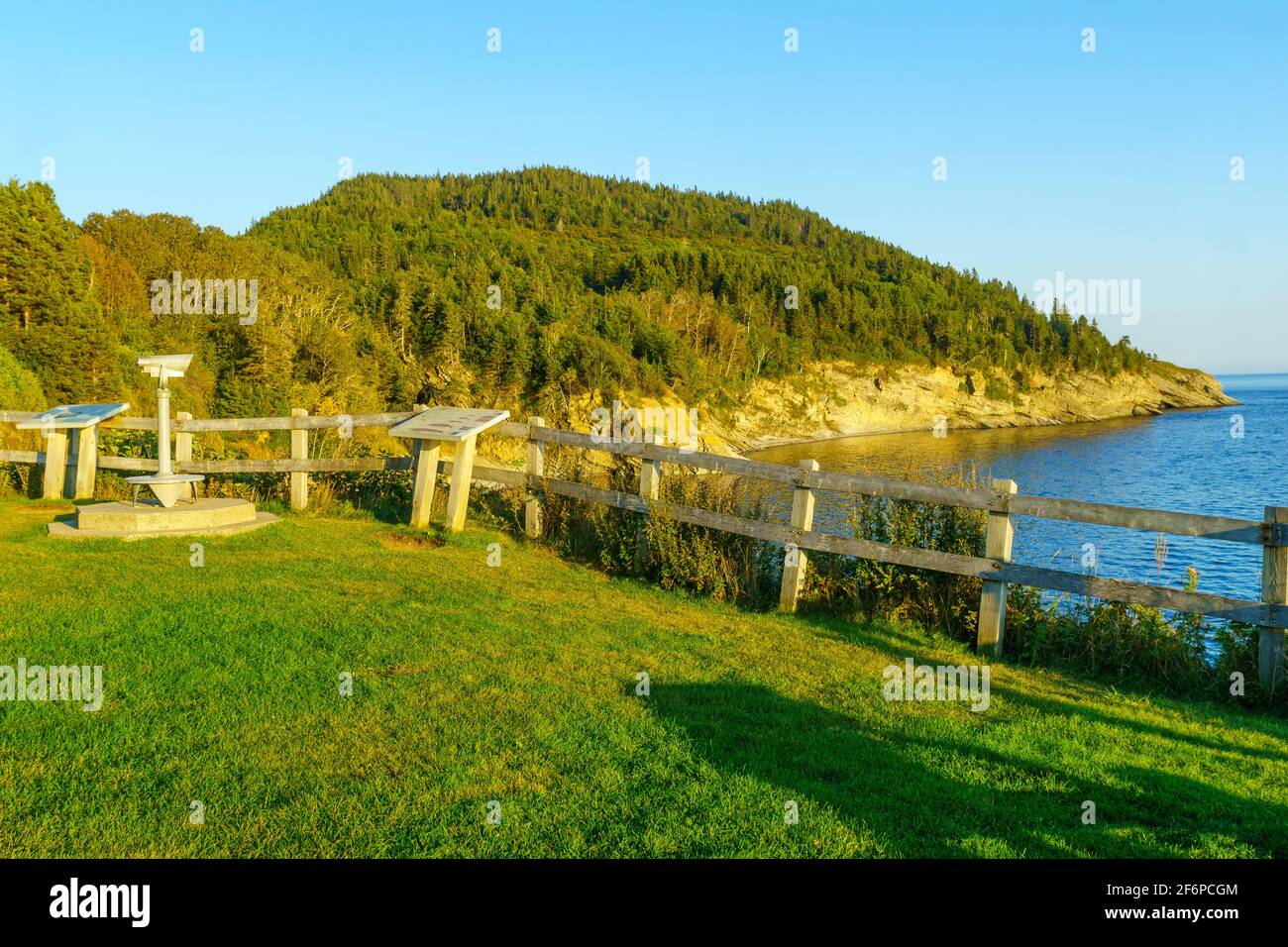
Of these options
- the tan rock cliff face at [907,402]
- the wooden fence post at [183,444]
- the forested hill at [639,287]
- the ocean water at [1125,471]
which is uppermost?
the forested hill at [639,287]

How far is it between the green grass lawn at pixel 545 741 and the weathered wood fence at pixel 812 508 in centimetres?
78

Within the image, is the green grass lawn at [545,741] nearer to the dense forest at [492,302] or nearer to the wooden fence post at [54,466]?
the wooden fence post at [54,466]

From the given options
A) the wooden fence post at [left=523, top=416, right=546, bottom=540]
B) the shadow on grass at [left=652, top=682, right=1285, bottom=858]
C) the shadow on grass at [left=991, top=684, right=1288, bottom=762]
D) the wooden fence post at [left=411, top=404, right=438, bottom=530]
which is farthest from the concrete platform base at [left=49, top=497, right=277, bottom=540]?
the shadow on grass at [left=991, top=684, right=1288, bottom=762]

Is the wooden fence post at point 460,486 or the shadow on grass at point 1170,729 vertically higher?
the wooden fence post at point 460,486

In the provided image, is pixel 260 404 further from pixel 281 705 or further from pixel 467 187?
pixel 467 187

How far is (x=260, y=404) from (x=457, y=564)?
3519cm

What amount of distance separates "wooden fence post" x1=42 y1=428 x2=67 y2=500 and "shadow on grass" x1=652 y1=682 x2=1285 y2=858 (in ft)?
38.2

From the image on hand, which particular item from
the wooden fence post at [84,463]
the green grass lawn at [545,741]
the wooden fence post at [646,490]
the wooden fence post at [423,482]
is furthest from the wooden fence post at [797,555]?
the wooden fence post at [84,463]

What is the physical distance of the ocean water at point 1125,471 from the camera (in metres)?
17.7

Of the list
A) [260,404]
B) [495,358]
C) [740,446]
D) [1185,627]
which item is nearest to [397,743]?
[1185,627]

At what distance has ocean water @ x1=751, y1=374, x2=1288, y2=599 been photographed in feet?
58.0

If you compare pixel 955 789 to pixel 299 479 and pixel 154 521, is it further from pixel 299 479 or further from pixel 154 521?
pixel 299 479

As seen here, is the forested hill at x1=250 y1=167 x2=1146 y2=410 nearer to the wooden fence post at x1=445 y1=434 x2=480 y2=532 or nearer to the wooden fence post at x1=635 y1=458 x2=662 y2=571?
the wooden fence post at x1=445 y1=434 x2=480 y2=532

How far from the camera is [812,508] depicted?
908cm
